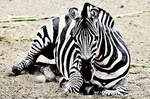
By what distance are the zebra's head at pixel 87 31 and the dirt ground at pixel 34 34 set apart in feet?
2.09

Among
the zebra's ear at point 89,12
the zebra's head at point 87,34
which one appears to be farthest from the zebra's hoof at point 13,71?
the zebra's ear at point 89,12

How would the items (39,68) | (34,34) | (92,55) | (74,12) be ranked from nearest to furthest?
1. (92,55)
2. (74,12)
3. (39,68)
4. (34,34)

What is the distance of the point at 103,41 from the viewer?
5.86m

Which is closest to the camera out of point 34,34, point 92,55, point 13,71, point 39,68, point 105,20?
point 92,55

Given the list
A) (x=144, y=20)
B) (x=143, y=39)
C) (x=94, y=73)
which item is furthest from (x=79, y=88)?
(x=144, y=20)

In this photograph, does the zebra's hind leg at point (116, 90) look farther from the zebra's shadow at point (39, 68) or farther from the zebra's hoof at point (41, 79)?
the zebra's shadow at point (39, 68)

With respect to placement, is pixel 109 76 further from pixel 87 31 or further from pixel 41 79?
pixel 41 79

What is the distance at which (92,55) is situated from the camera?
563 cm

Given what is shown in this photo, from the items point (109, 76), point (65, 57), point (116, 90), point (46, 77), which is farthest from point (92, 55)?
point (46, 77)

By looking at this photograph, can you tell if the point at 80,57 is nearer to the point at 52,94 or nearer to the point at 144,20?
the point at 52,94

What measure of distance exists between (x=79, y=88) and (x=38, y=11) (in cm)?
634

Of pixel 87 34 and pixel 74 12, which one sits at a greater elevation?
pixel 74 12

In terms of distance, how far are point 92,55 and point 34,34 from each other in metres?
4.44

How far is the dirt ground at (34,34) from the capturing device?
634 cm
